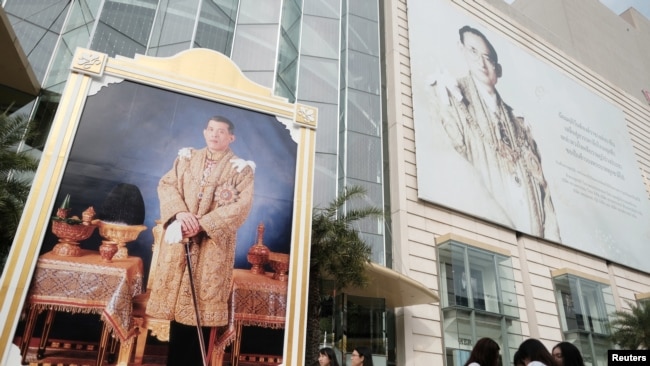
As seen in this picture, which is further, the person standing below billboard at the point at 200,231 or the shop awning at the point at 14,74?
the shop awning at the point at 14,74

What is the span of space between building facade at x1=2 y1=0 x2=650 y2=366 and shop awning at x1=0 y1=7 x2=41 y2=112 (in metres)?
0.37

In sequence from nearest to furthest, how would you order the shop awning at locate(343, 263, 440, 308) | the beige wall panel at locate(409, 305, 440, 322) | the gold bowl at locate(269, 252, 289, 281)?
1. the gold bowl at locate(269, 252, 289, 281)
2. the shop awning at locate(343, 263, 440, 308)
3. the beige wall panel at locate(409, 305, 440, 322)

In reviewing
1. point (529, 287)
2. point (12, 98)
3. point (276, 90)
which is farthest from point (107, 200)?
point (529, 287)

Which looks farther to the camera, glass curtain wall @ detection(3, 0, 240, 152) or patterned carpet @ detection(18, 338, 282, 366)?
glass curtain wall @ detection(3, 0, 240, 152)

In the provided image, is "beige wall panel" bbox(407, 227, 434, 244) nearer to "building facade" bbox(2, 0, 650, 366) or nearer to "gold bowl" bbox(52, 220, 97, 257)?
"building facade" bbox(2, 0, 650, 366)

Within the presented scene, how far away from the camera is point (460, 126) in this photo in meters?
18.6

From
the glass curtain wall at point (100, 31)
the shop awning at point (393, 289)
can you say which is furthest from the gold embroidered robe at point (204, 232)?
the glass curtain wall at point (100, 31)

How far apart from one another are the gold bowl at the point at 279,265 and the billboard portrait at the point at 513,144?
7829 millimetres

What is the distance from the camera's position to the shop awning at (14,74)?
11.0 metres

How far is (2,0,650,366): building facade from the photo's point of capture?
1366 centimetres

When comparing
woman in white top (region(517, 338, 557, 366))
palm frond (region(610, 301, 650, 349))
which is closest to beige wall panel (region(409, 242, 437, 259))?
palm frond (region(610, 301, 650, 349))

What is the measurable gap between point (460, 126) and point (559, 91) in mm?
10113

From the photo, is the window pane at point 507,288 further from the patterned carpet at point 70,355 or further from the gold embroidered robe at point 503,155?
the patterned carpet at point 70,355

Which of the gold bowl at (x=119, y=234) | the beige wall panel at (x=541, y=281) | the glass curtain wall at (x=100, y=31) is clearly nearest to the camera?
the gold bowl at (x=119, y=234)
